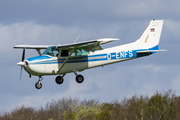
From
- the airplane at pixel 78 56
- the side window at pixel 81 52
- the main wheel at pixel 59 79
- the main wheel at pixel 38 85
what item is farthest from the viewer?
the main wheel at pixel 59 79

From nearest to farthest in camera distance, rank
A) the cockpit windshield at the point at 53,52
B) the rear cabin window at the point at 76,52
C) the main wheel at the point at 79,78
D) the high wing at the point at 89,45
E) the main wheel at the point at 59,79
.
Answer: the high wing at the point at 89,45 < the cockpit windshield at the point at 53,52 < the rear cabin window at the point at 76,52 < the main wheel at the point at 79,78 < the main wheel at the point at 59,79

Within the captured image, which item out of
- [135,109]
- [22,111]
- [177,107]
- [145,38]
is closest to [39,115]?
[22,111]

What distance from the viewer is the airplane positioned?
27734 millimetres

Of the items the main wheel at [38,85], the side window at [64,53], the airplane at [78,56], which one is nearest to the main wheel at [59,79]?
the airplane at [78,56]

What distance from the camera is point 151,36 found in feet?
107

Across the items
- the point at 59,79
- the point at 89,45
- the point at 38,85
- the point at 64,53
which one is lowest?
the point at 38,85

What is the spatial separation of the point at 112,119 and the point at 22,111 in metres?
24.1

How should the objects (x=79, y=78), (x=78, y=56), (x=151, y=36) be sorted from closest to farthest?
(x=78, y=56)
(x=79, y=78)
(x=151, y=36)

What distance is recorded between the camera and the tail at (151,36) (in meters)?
32.1

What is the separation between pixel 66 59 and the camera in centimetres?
2817

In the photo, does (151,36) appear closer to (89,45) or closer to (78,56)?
(89,45)

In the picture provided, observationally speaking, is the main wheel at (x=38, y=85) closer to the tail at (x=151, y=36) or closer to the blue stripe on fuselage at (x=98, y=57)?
the blue stripe on fuselage at (x=98, y=57)

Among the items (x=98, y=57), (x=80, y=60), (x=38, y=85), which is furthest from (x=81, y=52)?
(x=38, y=85)

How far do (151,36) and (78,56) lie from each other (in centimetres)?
718
